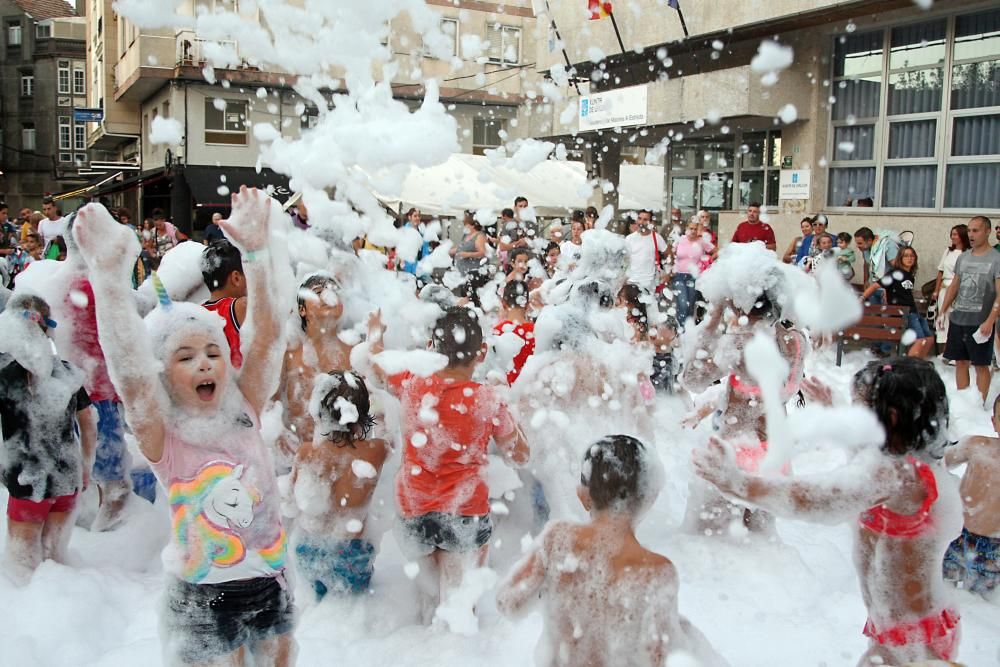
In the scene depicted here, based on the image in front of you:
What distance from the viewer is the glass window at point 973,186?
1075 cm

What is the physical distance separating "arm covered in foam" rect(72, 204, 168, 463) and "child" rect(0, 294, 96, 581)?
1791 millimetres

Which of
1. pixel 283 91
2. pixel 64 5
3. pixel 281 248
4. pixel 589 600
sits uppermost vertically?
pixel 64 5

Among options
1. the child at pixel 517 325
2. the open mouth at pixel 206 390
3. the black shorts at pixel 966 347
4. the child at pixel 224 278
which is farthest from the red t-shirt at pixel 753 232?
the open mouth at pixel 206 390

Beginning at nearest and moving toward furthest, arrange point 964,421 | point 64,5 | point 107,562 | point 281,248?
point 281,248
point 107,562
point 964,421
point 64,5

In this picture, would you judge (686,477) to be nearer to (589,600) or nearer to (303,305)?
(303,305)

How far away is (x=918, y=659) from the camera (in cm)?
257

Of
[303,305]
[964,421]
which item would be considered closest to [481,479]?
[303,305]

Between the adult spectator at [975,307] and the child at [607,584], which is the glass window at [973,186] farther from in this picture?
the child at [607,584]

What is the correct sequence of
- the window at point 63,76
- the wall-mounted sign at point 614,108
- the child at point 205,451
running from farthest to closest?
the window at point 63,76 < the wall-mounted sign at point 614,108 < the child at point 205,451

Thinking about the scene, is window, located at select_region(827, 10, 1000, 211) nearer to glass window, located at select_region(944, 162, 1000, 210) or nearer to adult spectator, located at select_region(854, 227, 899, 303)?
glass window, located at select_region(944, 162, 1000, 210)

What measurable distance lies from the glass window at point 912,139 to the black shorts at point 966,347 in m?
4.51

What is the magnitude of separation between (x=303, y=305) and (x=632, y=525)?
2.61 meters

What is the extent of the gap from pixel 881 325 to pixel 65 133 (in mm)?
59695

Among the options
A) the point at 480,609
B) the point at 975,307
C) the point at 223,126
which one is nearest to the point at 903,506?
the point at 480,609
